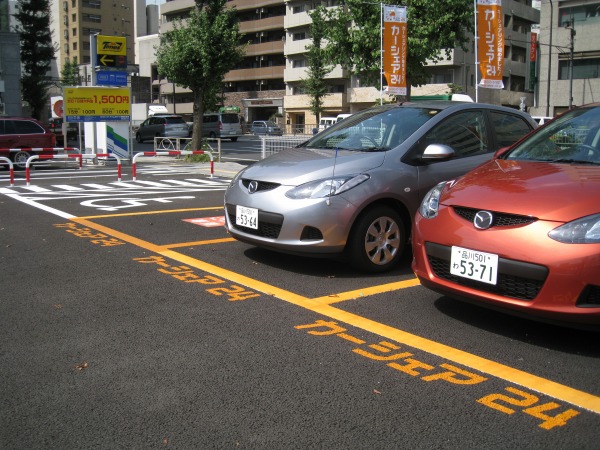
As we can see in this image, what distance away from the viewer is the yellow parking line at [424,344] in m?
3.33

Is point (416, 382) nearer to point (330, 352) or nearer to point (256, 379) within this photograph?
point (330, 352)

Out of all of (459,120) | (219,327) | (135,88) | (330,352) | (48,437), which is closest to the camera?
(48,437)

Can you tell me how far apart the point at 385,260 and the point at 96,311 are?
8.70ft

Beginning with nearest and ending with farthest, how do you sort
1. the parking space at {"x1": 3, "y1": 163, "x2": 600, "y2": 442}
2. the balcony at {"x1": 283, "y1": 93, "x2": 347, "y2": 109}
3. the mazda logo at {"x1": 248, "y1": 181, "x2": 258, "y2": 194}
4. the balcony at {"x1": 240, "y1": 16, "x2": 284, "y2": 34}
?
the parking space at {"x1": 3, "y1": 163, "x2": 600, "y2": 442} < the mazda logo at {"x1": 248, "y1": 181, "x2": 258, "y2": 194} < the balcony at {"x1": 283, "y1": 93, "x2": 347, "y2": 109} < the balcony at {"x1": 240, "y1": 16, "x2": 284, "y2": 34}

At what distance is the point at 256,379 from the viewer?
3.45 metres

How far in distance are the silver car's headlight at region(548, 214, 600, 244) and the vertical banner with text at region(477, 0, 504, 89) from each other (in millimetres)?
13785

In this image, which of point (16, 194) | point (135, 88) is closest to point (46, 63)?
point (135, 88)

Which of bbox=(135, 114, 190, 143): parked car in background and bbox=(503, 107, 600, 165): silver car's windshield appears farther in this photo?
bbox=(135, 114, 190, 143): parked car in background

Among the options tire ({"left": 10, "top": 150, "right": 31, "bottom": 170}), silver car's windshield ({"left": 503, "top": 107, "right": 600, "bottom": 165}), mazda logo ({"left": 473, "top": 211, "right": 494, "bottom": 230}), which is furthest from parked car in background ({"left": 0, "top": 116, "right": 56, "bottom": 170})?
mazda logo ({"left": 473, "top": 211, "right": 494, "bottom": 230})

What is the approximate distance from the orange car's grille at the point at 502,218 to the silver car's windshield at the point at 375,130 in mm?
1946

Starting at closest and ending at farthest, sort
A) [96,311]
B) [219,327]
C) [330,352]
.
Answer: [330,352] < [219,327] < [96,311]

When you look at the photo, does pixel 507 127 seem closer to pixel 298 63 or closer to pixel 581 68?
pixel 581 68

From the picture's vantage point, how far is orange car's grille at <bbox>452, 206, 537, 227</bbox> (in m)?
3.96

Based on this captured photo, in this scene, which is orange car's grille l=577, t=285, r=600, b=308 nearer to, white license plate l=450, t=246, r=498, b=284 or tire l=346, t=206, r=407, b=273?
white license plate l=450, t=246, r=498, b=284
